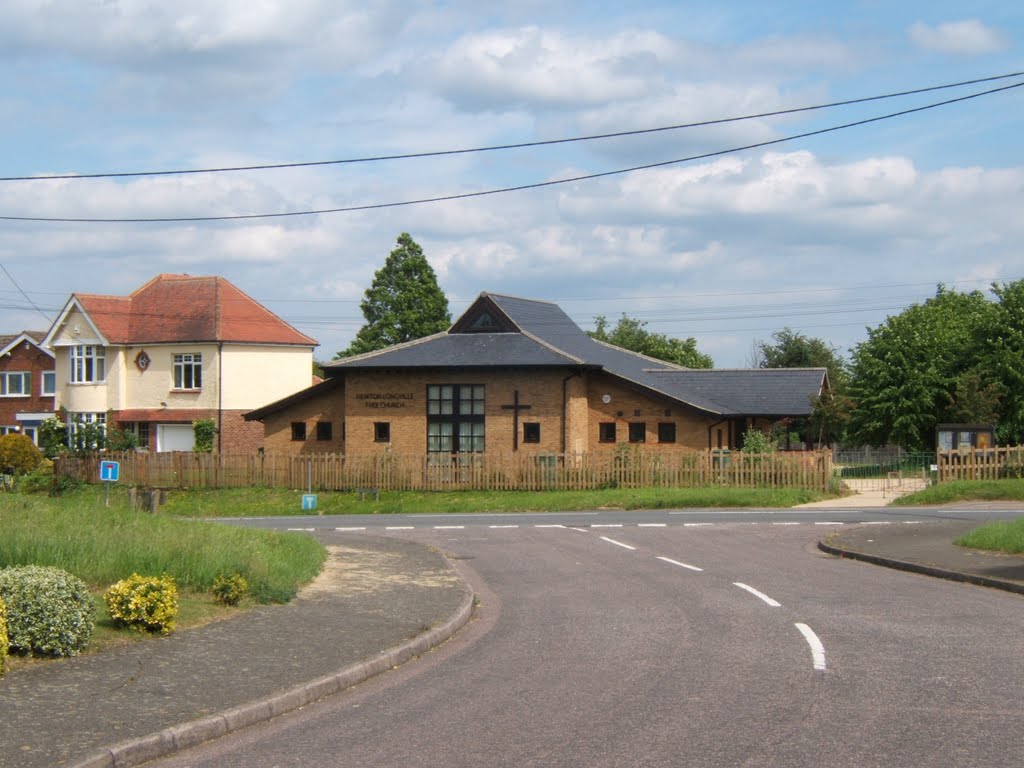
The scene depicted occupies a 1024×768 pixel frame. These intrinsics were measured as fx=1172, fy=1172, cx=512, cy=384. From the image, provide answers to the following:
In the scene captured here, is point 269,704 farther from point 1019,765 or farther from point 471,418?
point 471,418

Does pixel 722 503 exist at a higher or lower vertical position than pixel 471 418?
lower

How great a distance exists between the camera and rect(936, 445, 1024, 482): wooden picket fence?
116 ft

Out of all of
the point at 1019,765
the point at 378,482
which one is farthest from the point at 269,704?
the point at 378,482

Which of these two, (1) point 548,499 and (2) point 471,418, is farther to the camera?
(2) point 471,418

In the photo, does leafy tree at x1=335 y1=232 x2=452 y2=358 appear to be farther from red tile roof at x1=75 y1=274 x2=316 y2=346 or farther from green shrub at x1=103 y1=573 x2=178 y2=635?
green shrub at x1=103 y1=573 x2=178 y2=635

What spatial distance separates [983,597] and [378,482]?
30.6 m

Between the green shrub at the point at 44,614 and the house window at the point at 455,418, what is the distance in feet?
116

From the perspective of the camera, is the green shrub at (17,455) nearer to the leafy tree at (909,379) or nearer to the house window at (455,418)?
the house window at (455,418)

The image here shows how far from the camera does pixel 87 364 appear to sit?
59.6 metres

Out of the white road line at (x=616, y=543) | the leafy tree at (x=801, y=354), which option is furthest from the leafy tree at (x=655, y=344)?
the white road line at (x=616, y=543)

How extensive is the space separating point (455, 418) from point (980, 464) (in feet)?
63.4

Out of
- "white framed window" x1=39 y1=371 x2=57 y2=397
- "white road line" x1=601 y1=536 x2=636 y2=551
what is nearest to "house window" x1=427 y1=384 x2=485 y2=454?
"white road line" x1=601 y1=536 x2=636 y2=551

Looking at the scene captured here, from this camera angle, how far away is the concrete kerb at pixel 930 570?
15.1 m

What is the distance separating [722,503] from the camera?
34.5 m
